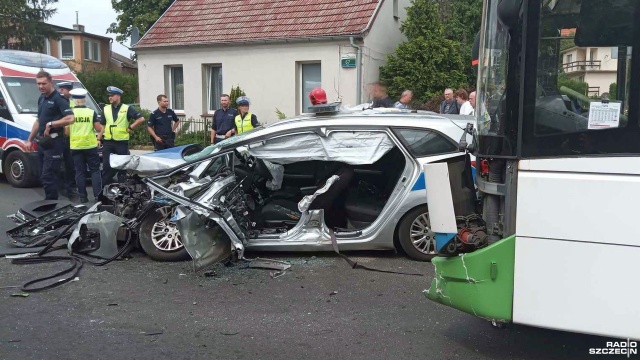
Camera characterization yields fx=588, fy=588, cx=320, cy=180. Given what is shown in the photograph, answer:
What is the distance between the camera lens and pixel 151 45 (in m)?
18.9

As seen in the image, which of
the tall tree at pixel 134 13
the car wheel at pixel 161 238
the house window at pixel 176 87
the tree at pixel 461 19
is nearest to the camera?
the car wheel at pixel 161 238

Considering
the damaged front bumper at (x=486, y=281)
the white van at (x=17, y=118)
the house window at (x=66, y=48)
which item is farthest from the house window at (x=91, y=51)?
the damaged front bumper at (x=486, y=281)

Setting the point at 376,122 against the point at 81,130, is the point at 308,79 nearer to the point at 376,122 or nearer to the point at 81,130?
the point at 81,130

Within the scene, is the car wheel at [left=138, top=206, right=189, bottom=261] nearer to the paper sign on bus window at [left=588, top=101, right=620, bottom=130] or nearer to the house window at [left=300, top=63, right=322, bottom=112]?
the paper sign on bus window at [left=588, top=101, right=620, bottom=130]

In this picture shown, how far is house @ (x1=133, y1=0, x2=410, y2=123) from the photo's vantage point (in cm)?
1614

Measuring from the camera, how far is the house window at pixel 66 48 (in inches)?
1800

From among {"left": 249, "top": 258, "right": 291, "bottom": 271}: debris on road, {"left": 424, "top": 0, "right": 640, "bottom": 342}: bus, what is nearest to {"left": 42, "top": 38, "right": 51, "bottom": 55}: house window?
{"left": 249, "top": 258, "right": 291, "bottom": 271}: debris on road

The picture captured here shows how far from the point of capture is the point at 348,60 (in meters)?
15.8

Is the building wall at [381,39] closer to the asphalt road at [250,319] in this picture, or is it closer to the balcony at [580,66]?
the asphalt road at [250,319]

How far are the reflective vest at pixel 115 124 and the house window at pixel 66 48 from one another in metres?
40.3

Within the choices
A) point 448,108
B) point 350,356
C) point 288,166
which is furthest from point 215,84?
point 350,356

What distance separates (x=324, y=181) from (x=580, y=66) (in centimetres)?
344

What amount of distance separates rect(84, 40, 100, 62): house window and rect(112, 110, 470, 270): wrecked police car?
44.5 metres

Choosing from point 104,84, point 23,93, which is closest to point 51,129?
point 23,93
